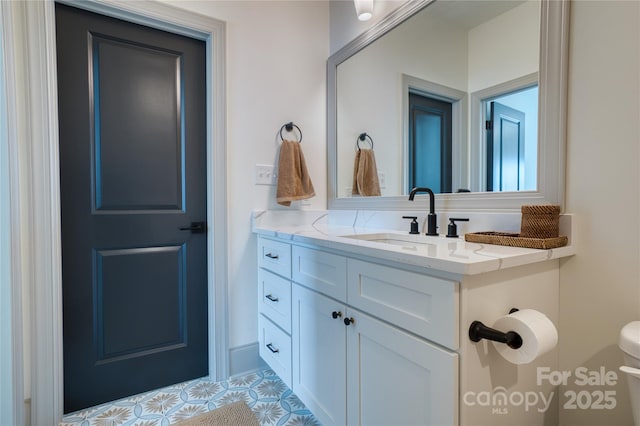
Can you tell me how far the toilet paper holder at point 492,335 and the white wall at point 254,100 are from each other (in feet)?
4.29

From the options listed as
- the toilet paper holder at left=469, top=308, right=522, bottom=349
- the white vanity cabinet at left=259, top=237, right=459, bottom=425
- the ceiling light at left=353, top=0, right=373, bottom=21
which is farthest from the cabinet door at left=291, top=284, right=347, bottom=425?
the ceiling light at left=353, top=0, right=373, bottom=21

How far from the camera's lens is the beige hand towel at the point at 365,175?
5.80 ft

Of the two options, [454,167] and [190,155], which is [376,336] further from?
[190,155]

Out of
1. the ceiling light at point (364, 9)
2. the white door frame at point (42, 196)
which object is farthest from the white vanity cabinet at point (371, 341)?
the ceiling light at point (364, 9)

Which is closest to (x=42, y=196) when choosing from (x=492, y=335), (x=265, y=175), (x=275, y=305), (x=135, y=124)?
(x=135, y=124)

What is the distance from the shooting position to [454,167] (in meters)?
1.37

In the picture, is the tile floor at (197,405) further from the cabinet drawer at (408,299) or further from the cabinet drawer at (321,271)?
the cabinet drawer at (408,299)

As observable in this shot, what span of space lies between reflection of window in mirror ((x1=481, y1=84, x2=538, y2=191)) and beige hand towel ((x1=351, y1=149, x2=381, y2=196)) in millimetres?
637

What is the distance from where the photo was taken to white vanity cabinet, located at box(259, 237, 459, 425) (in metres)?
0.78

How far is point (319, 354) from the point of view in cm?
125

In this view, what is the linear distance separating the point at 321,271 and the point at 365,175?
2.57ft

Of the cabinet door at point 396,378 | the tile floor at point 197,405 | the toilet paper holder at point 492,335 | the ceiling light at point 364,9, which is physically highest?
the ceiling light at point 364,9

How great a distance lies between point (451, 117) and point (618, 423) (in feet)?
3.87

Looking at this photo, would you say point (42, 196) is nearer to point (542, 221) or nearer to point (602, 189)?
point (542, 221)
